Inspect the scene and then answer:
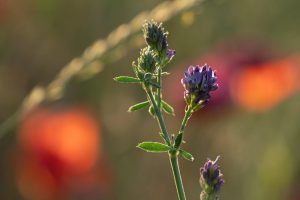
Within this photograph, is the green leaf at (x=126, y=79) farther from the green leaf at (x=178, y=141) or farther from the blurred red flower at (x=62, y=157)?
the blurred red flower at (x=62, y=157)

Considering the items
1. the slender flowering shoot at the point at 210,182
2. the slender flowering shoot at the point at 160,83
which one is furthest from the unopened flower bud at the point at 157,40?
the slender flowering shoot at the point at 210,182

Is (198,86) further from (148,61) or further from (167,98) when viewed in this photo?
(167,98)

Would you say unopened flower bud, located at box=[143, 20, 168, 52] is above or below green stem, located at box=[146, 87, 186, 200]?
above

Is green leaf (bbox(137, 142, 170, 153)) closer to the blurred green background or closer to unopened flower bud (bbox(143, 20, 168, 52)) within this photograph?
unopened flower bud (bbox(143, 20, 168, 52))

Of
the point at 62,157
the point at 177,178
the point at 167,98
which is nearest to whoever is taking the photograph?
the point at 177,178

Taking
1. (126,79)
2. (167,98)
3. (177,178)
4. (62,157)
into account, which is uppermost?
(167,98)

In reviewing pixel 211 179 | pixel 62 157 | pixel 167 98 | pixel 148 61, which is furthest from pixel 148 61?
pixel 167 98

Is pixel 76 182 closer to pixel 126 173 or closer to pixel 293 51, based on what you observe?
pixel 126 173

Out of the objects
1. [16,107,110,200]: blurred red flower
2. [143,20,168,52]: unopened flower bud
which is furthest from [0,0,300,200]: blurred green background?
[143,20,168,52]: unopened flower bud

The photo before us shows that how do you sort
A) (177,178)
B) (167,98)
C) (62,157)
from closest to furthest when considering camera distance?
1. (177,178)
2. (62,157)
3. (167,98)
